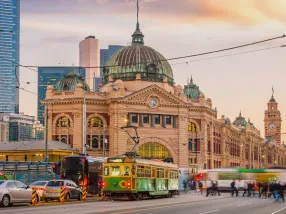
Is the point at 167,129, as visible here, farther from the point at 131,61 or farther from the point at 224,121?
the point at 224,121

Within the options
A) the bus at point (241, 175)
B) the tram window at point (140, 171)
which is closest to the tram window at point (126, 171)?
the tram window at point (140, 171)

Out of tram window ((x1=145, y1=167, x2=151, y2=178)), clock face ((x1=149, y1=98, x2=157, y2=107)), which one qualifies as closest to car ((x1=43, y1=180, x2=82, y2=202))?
tram window ((x1=145, y1=167, x2=151, y2=178))

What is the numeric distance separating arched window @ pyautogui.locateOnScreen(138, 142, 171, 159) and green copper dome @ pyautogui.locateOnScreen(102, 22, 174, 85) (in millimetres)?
12724

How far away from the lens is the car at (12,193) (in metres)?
38.8

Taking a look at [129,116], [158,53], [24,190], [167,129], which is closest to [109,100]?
[129,116]

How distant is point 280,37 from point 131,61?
9008 cm

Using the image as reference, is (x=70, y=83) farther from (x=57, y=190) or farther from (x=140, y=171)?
(x=57, y=190)

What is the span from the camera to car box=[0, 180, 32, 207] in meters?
38.8

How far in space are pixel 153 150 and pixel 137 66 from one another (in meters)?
16.1

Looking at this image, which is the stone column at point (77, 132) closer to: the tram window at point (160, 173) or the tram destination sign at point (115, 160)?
the tram window at point (160, 173)

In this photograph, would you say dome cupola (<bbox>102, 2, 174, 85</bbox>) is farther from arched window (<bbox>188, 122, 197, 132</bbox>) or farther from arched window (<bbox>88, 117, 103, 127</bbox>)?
arched window (<bbox>88, 117, 103, 127</bbox>)

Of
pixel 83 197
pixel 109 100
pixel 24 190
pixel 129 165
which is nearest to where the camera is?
pixel 24 190

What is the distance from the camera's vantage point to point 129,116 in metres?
114

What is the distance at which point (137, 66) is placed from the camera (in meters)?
123
